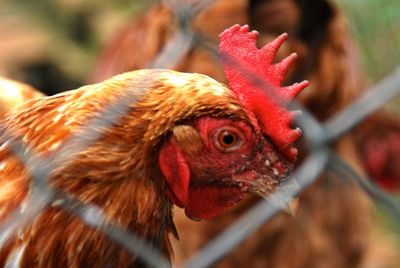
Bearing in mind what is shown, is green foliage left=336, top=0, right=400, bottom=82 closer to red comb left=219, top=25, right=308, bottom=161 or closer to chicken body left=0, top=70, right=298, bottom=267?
red comb left=219, top=25, right=308, bottom=161

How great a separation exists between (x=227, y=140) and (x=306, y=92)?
126 centimetres

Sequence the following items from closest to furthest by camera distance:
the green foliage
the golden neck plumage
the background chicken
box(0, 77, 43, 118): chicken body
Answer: the golden neck plumage < box(0, 77, 43, 118): chicken body < the background chicken < the green foliage

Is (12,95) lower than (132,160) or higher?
lower

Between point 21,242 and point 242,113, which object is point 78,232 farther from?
point 242,113

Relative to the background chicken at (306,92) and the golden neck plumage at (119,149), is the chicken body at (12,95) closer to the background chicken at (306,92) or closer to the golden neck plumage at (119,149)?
the golden neck plumage at (119,149)

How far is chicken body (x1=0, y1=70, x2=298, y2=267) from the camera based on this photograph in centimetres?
137

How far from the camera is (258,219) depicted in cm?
125

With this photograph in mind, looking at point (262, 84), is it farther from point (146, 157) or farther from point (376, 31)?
point (376, 31)

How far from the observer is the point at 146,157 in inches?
54.6

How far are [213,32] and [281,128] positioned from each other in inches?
44.5

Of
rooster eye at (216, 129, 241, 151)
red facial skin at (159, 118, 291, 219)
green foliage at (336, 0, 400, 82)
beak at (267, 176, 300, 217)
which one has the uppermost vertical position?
rooster eye at (216, 129, 241, 151)


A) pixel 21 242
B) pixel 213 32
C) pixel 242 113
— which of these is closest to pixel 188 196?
pixel 242 113

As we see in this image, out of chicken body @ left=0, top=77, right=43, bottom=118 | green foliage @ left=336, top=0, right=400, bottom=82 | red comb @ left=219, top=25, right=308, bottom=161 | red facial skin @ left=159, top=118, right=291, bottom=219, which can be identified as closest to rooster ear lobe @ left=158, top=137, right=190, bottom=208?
red facial skin @ left=159, top=118, right=291, bottom=219

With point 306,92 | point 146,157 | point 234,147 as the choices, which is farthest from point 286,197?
point 306,92
